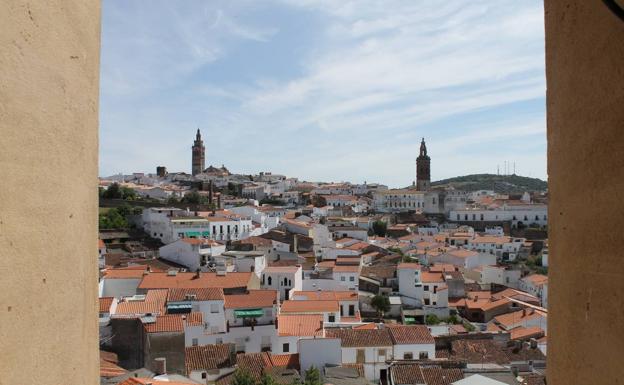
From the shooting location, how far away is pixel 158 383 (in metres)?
10.5

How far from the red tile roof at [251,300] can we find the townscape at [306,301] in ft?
0.25

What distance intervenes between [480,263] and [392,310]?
16.2 m

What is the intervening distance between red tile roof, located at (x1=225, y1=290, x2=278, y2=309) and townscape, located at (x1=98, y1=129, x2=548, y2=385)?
0.08m

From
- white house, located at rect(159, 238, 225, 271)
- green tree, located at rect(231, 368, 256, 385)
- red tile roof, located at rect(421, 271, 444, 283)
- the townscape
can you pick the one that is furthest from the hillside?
green tree, located at rect(231, 368, 256, 385)

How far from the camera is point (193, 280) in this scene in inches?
966

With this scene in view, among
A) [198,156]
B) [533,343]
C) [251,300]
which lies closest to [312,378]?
[251,300]

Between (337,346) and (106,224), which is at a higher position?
(106,224)

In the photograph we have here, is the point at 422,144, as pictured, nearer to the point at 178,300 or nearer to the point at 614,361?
the point at 178,300

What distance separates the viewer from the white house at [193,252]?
31.2 meters

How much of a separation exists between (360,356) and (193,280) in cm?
891

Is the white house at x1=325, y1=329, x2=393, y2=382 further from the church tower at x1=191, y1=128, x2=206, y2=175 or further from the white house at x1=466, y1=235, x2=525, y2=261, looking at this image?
the church tower at x1=191, y1=128, x2=206, y2=175

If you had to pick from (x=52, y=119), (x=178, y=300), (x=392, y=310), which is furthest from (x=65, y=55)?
(x=392, y=310)

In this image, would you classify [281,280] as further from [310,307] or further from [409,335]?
[409,335]

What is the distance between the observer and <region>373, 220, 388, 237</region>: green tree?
55719 mm
